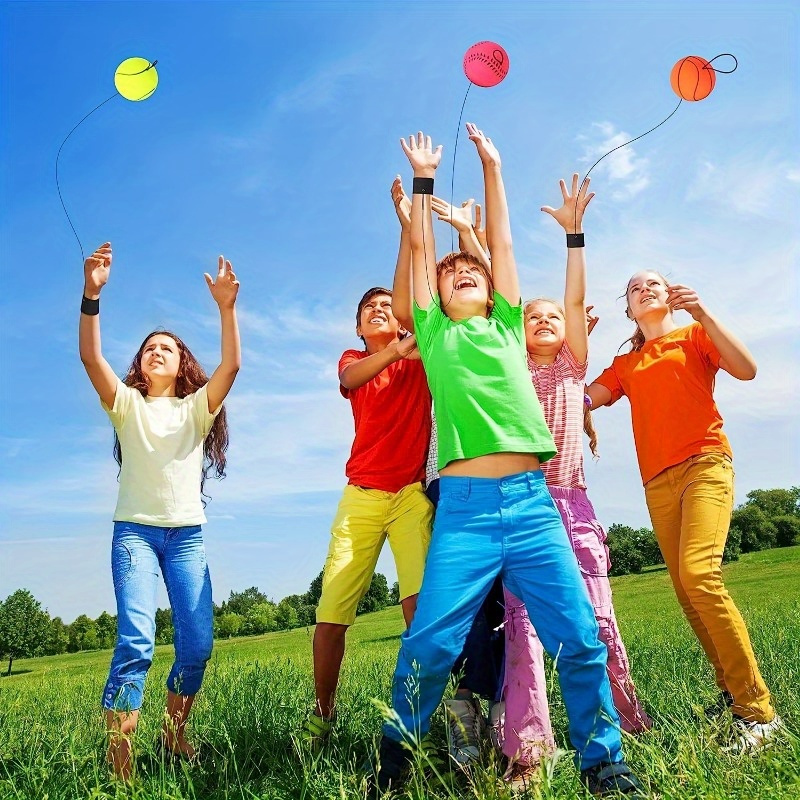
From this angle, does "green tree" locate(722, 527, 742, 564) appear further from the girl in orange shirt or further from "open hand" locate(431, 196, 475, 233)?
"open hand" locate(431, 196, 475, 233)

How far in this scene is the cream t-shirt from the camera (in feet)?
12.7

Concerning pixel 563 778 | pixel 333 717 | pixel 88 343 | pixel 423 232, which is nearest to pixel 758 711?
pixel 563 778

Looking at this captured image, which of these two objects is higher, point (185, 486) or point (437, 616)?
point (185, 486)

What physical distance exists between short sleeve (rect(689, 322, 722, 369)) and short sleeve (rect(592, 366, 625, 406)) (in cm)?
50

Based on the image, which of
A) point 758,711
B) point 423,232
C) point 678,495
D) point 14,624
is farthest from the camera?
point 14,624

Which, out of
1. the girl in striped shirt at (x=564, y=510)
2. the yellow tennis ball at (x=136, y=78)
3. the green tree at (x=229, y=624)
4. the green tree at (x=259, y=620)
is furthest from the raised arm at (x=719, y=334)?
the green tree at (x=229, y=624)

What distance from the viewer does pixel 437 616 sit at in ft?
9.53

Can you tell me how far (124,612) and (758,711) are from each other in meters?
3.22

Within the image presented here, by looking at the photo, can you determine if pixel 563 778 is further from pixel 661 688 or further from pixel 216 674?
pixel 216 674

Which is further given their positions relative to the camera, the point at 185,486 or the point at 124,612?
the point at 185,486

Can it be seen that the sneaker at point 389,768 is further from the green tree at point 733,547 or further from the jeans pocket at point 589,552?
the green tree at point 733,547

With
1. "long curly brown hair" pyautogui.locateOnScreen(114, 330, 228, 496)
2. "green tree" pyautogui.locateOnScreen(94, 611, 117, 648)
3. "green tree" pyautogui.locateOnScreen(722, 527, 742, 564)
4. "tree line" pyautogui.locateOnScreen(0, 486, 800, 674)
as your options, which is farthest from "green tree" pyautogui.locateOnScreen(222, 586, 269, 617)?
"long curly brown hair" pyautogui.locateOnScreen(114, 330, 228, 496)

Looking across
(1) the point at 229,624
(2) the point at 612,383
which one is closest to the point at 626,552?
(1) the point at 229,624

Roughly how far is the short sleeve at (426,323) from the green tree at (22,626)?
50.5m
